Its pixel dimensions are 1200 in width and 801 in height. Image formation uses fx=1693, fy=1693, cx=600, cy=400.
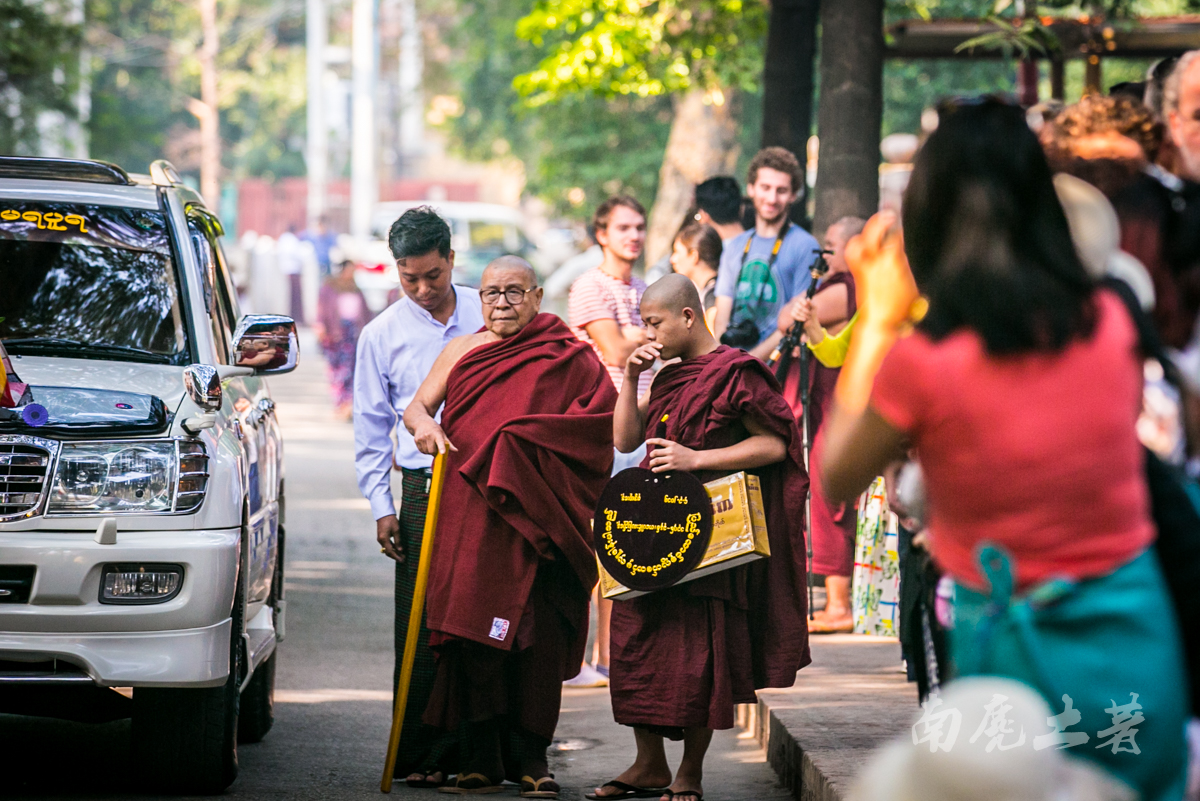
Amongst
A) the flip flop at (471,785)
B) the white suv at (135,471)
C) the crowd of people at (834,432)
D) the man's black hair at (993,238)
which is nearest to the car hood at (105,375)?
the white suv at (135,471)

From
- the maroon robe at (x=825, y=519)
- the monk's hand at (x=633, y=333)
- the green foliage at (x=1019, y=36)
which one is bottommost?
the maroon robe at (x=825, y=519)

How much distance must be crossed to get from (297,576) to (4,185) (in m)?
5.25

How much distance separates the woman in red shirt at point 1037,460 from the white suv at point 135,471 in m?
3.15

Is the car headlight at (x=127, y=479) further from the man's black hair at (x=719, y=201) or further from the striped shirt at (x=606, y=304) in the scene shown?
the man's black hair at (x=719, y=201)

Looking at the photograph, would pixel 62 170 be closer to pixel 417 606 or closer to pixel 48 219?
pixel 48 219

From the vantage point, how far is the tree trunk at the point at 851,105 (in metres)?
9.77

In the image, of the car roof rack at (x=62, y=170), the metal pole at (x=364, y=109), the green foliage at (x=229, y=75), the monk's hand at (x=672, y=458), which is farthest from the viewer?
the green foliage at (x=229, y=75)

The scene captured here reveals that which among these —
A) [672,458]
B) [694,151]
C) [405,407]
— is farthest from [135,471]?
[694,151]

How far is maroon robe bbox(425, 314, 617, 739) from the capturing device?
586cm

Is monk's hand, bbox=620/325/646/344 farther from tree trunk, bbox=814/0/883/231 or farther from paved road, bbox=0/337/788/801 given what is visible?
tree trunk, bbox=814/0/883/231

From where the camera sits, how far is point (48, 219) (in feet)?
21.0

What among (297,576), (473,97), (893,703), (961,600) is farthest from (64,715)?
(473,97)

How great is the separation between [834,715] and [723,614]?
991 millimetres

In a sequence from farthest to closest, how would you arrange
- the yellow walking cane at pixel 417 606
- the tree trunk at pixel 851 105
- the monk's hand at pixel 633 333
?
the tree trunk at pixel 851 105, the monk's hand at pixel 633 333, the yellow walking cane at pixel 417 606
